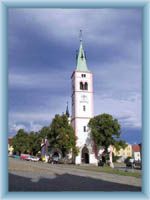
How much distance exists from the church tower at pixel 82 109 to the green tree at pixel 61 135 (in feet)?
17.8

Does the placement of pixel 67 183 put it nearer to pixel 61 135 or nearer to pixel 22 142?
pixel 61 135

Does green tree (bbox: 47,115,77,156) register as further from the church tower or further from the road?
the road

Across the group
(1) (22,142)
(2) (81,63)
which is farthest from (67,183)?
(1) (22,142)

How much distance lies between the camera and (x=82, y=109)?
52.6 meters

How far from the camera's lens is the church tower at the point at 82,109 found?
50562 millimetres

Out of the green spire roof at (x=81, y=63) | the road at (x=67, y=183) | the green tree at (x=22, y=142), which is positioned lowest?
the road at (x=67, y=183)

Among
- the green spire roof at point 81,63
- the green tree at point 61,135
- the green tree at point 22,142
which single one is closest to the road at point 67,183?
the green tree at point 61,135

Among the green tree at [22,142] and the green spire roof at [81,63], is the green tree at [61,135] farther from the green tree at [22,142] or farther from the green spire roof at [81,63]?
the green tree at [22,142]

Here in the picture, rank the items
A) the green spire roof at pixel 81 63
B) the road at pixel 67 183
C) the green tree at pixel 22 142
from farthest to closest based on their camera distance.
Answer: the green tree at pixel 22 142, the green spire roof at pixel 81 63, the road at pixel 67 183

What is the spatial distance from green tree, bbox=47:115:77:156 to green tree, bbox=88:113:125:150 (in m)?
3.59

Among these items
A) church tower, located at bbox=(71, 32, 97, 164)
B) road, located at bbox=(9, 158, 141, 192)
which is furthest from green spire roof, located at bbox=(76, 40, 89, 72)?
road, located at bbox=(9, 158, 141, 192)

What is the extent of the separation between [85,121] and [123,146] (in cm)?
897
